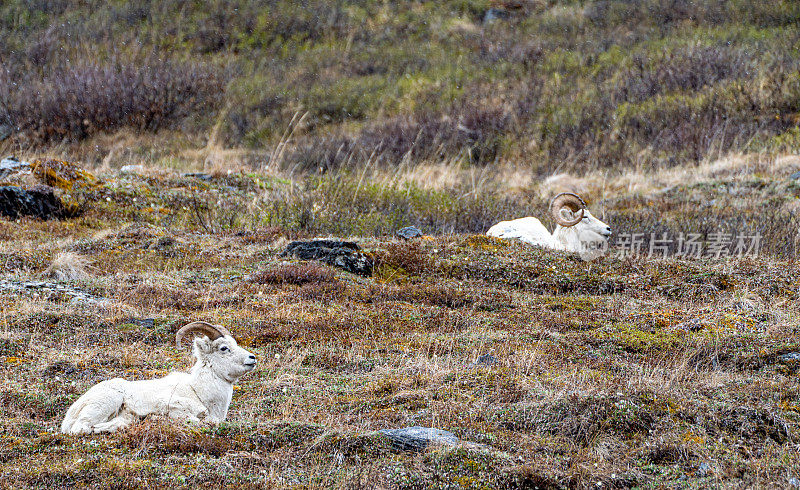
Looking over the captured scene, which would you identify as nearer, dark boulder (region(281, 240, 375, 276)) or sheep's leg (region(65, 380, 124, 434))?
sheep's leg (region(65, 380, 124, 434))

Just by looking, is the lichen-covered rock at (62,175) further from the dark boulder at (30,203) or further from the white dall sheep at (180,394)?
the white dall sheep at (180,394)

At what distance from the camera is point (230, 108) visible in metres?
27.6

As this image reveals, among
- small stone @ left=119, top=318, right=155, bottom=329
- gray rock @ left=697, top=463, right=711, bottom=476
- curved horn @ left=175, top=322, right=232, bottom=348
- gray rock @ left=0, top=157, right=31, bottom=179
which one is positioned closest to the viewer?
gray rock @ left=697, top=463, right=711, bottom=476

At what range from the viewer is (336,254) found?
1086cm

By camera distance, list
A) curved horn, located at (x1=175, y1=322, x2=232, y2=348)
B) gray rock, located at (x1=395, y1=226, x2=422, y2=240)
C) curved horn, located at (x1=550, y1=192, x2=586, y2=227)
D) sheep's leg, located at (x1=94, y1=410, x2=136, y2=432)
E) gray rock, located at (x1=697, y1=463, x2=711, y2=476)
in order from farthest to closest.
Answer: gray rock, located at (x1=395, y1=226, x2=422, y2=240)
curved horn, located at (x1=550, y1=192, x2=586, y2=227)
curved horn, located at (x1=175, y1=322, x2=232, y2=348)
sheep's leg, located at (x1=94, y1=410, x2=136, y2=432)
gray rock, located at (x1=697, y1=463, x2=711, y2=476)

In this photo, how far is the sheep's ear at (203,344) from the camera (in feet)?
19.2

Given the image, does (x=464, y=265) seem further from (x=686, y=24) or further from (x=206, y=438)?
(x=686, y=24)

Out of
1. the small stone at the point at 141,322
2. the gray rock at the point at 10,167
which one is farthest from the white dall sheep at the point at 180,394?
the gray rock at the point at 10,167

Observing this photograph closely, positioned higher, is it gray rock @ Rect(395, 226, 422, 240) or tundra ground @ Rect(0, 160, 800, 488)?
tundra ground @ Rect(0, 160, 800, 488)

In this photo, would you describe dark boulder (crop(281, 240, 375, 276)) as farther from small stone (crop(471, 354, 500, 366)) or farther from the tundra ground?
small stone (crop(471, 354, 500, 366))

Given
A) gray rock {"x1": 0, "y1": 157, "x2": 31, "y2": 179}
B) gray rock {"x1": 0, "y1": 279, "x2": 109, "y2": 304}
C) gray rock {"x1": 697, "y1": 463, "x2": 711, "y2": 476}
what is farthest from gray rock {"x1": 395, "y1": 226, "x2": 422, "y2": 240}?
gray rock {"x1": 697, "y1": 463, "x2": 711, "y2": 476}

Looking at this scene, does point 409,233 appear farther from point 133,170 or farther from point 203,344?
point 203,344

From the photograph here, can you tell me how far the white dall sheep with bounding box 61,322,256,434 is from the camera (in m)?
5.14

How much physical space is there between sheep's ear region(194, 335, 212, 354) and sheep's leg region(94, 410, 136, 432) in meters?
0.75
